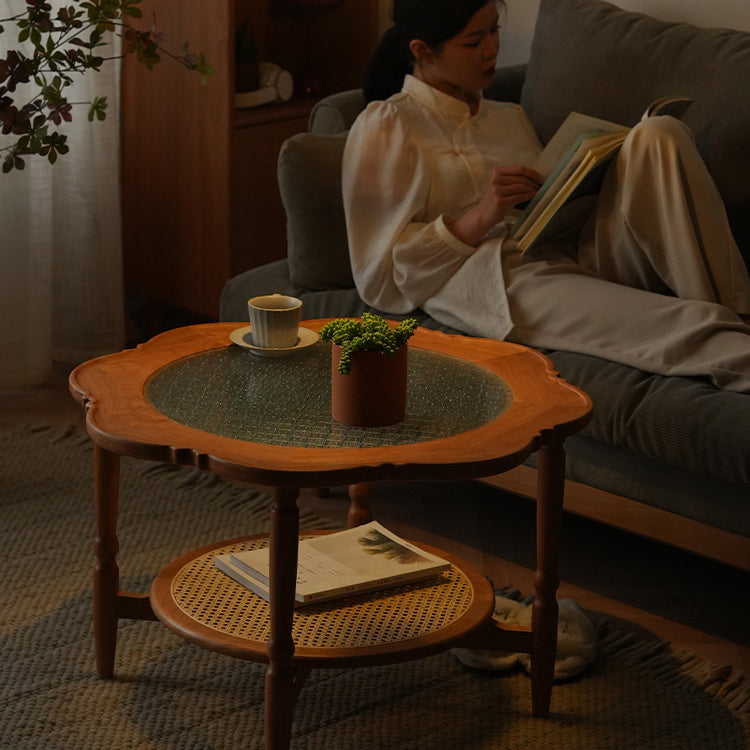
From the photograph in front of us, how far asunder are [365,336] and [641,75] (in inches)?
45.2

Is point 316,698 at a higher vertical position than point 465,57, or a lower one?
lower

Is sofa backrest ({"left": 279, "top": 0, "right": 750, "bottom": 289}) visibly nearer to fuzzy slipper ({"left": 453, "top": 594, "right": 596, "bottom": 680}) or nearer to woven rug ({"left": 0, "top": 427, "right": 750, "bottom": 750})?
woven rug ({"left": 0, "top": 427, "right": 750, "bottom": 750})

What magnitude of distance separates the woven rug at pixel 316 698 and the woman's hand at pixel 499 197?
70 centimetres

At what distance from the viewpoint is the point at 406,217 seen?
80.2 inches

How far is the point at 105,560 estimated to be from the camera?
1.52 metres

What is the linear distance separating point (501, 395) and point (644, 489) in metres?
0.40

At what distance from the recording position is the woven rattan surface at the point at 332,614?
4.55ft

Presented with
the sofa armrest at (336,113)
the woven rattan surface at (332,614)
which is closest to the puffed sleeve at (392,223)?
the sofa armrest at (336,113)

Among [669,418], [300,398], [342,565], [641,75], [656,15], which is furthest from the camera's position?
[656,15]

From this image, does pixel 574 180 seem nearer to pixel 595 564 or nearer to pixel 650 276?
pixel 650 276

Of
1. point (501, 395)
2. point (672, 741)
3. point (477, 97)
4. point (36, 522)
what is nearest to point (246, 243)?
point (477, 97)

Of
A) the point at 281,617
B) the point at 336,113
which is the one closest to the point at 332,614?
the point at 281,617

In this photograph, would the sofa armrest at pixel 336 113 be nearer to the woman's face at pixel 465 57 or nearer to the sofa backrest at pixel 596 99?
the sofa backrest at pixel 596 99

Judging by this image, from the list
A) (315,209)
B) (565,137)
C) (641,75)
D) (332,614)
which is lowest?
(332,614)
